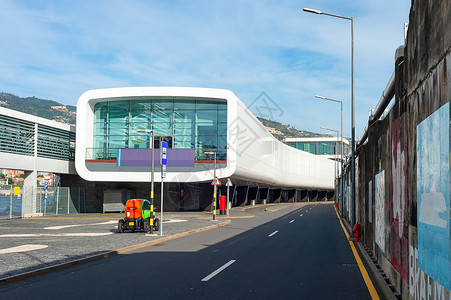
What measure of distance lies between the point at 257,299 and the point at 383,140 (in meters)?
4.78

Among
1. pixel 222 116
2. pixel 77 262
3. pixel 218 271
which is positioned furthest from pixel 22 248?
pixel 222 116

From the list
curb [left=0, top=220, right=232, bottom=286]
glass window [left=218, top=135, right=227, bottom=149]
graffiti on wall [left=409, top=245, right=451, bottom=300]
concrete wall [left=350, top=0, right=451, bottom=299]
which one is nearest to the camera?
concrete wall [left=350, top=0, right=451, bottom=299]

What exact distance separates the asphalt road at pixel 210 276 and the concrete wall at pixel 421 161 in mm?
1734

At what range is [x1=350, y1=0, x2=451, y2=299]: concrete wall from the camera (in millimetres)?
4742

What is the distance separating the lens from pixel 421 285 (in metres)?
5.89

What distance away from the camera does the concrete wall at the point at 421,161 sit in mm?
4742

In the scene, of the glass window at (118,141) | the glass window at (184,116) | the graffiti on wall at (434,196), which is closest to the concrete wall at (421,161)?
the graffiti on wall at (434,196)

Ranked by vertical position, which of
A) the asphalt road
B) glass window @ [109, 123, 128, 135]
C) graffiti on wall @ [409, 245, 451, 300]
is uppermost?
glass window @ [109, 123, 128, 135]

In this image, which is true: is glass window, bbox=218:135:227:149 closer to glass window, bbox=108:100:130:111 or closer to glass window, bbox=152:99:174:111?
glass window, bbox=152:99:174:111

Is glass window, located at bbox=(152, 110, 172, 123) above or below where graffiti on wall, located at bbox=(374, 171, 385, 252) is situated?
above

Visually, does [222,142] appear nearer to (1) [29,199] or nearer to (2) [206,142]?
(2) [206,142]

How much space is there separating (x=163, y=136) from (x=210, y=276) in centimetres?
3367

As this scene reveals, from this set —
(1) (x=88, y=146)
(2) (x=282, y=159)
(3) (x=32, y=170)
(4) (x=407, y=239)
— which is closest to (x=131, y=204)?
(4) (x=407, y=239)

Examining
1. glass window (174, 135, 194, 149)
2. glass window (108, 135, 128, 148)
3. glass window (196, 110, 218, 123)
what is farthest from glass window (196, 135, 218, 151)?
glass window (108, 135, 128, 148)
